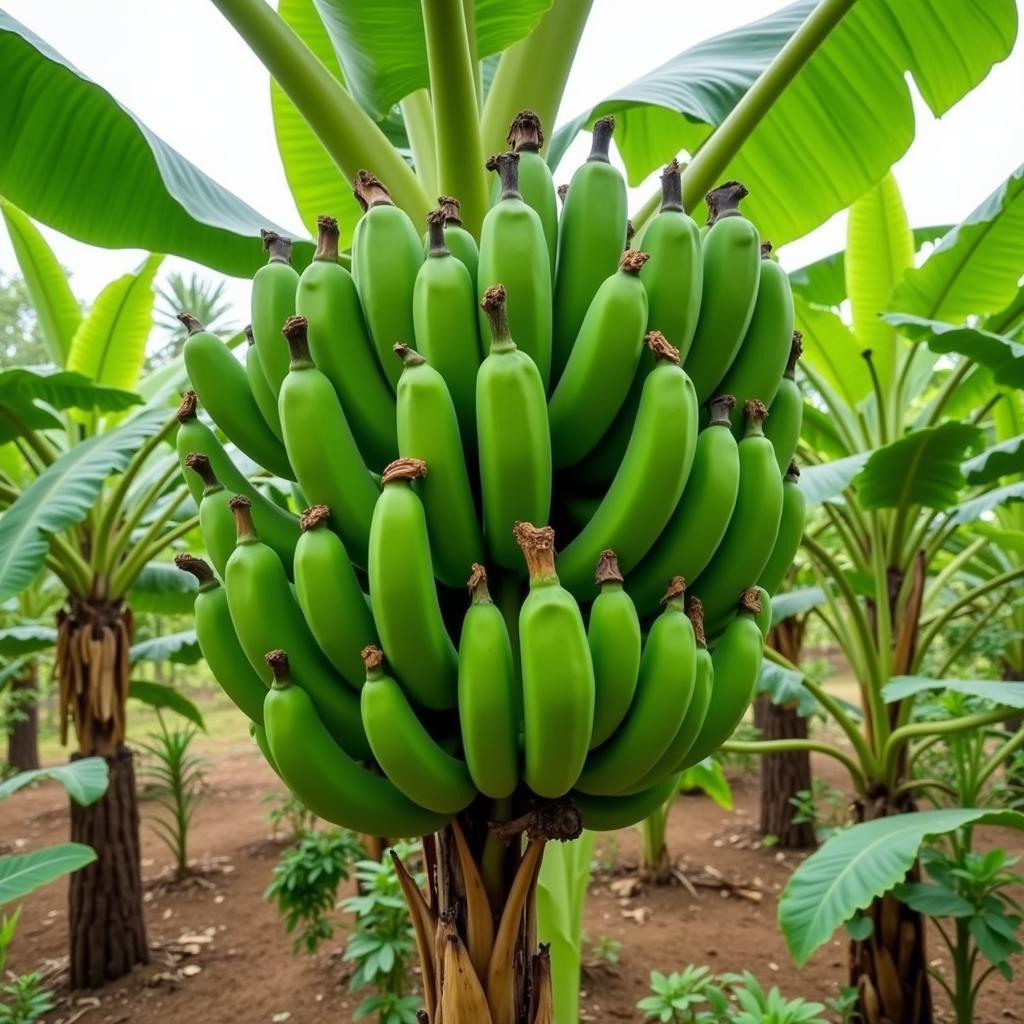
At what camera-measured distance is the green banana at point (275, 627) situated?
828 millimetres

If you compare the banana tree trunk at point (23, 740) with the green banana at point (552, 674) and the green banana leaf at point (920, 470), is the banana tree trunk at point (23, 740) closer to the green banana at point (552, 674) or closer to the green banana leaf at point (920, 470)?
the green banana leaf at point (920, 470)

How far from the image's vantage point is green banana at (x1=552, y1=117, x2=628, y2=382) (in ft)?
3.05

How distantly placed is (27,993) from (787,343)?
11.1 ft

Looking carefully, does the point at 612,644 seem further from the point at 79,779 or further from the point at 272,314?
the point at 79,779

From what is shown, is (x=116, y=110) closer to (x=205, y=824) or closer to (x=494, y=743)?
(x=494, y=743)

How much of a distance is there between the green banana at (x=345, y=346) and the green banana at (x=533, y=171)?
247 mm

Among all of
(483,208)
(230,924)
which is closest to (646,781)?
(483,208)

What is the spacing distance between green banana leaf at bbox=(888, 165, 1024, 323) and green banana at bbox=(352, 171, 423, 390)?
1.91 m

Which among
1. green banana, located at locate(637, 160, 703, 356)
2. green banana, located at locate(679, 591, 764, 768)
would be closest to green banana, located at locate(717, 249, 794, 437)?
green banana, located at locate(637, 160, 703, 356)

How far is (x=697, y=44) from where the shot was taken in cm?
187

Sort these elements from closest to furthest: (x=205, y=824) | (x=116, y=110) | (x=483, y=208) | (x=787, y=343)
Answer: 1. (x=787, y=343)
2. (x=483, y=208)
3. (x=116, y=110)
4. (x=205, y=824)

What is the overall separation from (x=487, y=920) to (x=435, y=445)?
56 centimetres

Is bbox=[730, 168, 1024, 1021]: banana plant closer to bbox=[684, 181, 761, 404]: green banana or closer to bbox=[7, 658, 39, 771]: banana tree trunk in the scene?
bbox=[684, 181, 761, 404]: green banana

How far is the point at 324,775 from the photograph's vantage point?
0.81 meters
